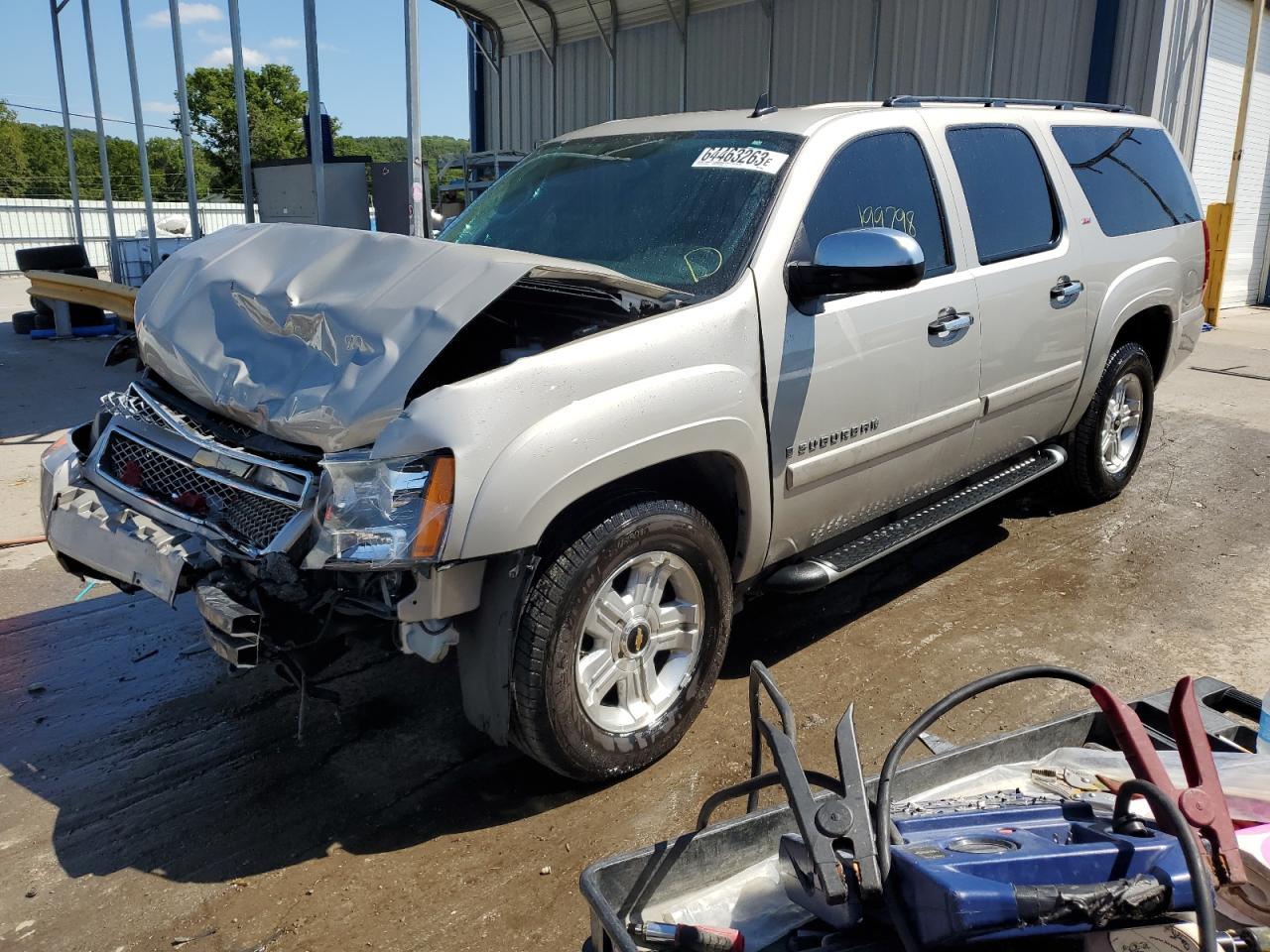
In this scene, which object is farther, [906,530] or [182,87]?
[182,87]

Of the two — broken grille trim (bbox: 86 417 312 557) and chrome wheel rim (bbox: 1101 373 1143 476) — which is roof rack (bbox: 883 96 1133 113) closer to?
chrome wheel rim (bbox: 1101 373 1143 476)

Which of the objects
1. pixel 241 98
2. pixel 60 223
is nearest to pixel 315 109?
pixel 241 98

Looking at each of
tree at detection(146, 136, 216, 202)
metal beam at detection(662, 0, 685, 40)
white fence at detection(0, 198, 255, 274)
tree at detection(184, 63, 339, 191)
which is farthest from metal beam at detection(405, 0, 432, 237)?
tree at detection(184, 63, 339, 191)

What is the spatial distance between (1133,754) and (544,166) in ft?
10.9

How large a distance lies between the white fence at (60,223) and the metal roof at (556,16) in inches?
537

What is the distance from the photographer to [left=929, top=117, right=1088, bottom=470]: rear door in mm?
4109

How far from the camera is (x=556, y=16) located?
16.6 metres

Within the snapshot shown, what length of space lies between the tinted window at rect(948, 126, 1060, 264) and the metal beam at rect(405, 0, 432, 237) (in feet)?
19.5

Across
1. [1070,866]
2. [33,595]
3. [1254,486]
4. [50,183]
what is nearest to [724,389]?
[1070,866]

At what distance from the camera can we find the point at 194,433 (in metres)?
3.02

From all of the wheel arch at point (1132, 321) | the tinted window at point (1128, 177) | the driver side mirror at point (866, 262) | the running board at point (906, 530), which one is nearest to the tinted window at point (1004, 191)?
the tinted window at point (1128, 177)

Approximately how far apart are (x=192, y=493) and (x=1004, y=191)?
348 cm

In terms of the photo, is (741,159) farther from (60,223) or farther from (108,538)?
(60,223)

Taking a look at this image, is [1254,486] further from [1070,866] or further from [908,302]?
[1070,866]
